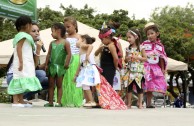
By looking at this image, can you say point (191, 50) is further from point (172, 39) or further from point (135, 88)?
point (135, 88)

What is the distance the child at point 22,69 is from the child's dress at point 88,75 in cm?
71

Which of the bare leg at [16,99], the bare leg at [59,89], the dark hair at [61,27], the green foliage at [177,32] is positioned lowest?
the bare leg at [16,99]

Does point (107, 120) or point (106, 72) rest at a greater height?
point (106, 72)

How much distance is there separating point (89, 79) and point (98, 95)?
0.97 feet

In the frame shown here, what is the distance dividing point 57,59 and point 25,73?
0.70m

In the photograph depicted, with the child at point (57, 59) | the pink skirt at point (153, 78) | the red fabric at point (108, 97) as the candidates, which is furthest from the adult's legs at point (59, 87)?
the pink skirt at point (153, 78)

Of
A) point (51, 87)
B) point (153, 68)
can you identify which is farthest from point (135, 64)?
point (51, 87)

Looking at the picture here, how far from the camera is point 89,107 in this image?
Result: 8.81 metres

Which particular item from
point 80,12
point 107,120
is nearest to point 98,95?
point 107,120

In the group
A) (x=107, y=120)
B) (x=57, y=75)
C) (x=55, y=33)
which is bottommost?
(x=107, y=120)

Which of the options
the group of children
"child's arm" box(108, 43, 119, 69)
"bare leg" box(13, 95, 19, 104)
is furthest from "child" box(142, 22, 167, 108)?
"bare leg" box(13, 95, 19, 104)

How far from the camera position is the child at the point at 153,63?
9.83m

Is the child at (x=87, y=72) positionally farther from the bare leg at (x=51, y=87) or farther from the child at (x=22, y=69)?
the child at (x=22, y=69)

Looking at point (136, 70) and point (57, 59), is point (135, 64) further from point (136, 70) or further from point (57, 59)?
point (57, 59)
